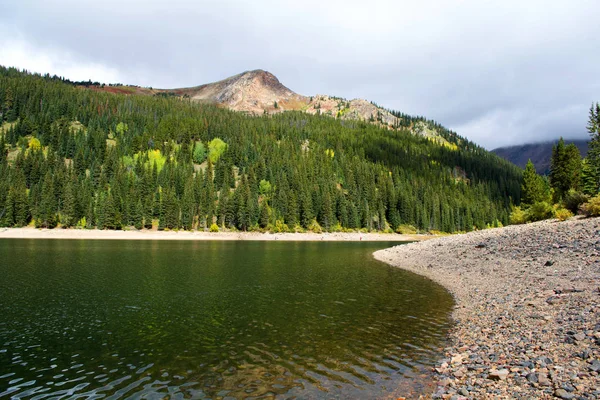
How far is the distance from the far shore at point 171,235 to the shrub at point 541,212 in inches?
2474

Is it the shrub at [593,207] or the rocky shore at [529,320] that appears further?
the shrub at [593,207]

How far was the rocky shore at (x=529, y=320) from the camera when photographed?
448 inches

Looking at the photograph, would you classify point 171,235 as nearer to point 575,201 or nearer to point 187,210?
point 187,210

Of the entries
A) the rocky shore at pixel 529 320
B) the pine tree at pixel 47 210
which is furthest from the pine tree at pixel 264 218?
the rocky shore at pixel 529 320

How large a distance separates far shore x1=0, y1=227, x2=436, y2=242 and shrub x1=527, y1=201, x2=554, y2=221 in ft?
206

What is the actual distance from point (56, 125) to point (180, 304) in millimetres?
207254

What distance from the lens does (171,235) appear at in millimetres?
121000

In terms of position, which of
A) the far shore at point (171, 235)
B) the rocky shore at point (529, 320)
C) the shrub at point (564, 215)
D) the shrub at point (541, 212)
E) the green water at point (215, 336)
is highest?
the shrub at point (541, 212)

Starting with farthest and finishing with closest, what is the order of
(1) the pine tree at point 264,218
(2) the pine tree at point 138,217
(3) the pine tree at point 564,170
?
(1) the pine tree at point 264,218
(2) the pine tree at point 138,217
(3) the pine tree at point 564,170

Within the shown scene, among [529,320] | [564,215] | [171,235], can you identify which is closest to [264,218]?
[171,235]

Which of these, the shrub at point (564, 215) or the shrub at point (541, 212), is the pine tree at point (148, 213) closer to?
the shrub at point (541, 212)

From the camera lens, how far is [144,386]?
13.0 metres

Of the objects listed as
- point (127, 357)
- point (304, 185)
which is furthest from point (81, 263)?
point (304, 185)

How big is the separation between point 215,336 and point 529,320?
1681 centimetres
